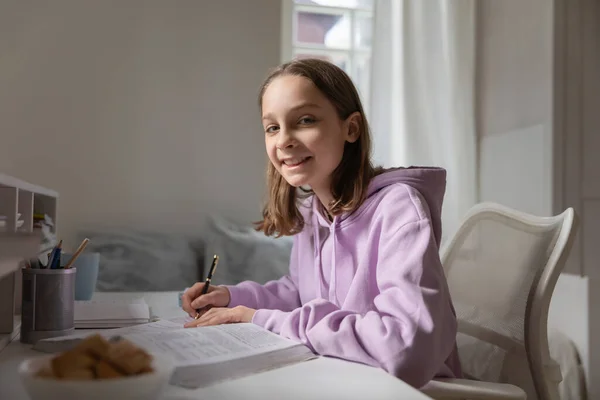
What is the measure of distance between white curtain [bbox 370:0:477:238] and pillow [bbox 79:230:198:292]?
0.95 metres

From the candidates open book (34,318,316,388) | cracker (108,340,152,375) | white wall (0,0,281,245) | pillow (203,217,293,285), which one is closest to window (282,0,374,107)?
white wall (0,0,281,245)

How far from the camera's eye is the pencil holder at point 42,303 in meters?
0.89

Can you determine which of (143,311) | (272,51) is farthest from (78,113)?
(143,311)

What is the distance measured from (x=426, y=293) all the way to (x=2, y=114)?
6.87 ft

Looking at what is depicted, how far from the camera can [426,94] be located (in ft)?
8.18

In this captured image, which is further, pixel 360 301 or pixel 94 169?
pixel 94 169

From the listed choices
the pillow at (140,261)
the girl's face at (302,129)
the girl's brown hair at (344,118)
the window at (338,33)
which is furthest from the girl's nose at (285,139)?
the window at (338,33)

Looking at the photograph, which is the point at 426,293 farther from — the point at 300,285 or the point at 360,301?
the point at 300,285

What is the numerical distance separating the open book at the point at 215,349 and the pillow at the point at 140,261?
1.40 metres

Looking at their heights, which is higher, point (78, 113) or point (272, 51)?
point (272, 51)

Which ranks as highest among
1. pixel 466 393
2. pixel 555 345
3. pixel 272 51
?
pixel 272 51

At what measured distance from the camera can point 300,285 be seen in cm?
126

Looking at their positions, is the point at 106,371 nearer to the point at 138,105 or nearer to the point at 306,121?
the point at 306,121

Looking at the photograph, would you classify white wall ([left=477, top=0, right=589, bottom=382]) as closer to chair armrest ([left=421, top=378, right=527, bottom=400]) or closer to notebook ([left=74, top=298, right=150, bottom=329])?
chair armrest ([left=421, top=378, right=527, bottom=400])
